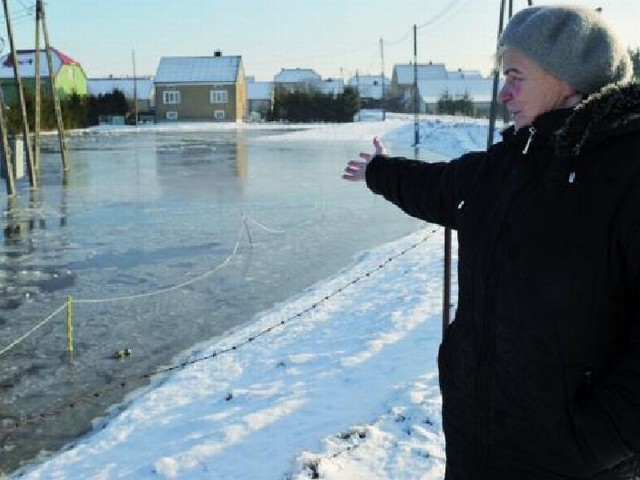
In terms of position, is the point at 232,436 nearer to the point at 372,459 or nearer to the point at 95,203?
the point at 372,459

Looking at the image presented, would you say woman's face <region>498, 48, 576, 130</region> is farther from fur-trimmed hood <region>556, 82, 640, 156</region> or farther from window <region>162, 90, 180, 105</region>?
window <region>162, 90, 180, 105</region>

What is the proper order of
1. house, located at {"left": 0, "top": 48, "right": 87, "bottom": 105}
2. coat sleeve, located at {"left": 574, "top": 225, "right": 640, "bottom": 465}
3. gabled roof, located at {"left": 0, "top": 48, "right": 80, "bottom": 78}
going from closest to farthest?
coat sleeve, located at {"left": 574, "top": 225, "right": 640, "bottom": 465}
house, located at {"left": 0, "top": 48, "right": 87, "bottom": 105}
gabled roof, located at {"left": 0, "top": 48, "right": 80, "bottom": 78}

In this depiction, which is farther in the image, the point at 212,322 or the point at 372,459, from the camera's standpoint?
the point at 212,322

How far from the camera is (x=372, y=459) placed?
161 inches

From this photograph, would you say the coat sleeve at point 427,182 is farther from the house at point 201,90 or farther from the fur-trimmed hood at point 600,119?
the house at point 201,90

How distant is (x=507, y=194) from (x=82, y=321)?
7.04 meters

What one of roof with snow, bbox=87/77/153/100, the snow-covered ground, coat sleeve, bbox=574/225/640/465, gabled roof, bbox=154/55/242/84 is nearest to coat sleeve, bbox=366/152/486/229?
coat sleeve, bbox=574/225/640/465

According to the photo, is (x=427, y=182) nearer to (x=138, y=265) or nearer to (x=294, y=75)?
(x=138, y=265)

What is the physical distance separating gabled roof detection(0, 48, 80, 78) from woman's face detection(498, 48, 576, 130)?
70.2 m

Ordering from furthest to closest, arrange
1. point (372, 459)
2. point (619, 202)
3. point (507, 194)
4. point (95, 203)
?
point (95, 203) < point (372, 459) < point (507, 194) < point (619, 202)

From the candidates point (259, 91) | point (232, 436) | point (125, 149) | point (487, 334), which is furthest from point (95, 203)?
point (259, 91)

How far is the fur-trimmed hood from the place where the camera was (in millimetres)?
1598

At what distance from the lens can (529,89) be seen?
1815mm

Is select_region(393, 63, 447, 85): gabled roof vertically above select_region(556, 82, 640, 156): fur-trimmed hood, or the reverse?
select_region(393, 63, 447, 85): gabled roof
